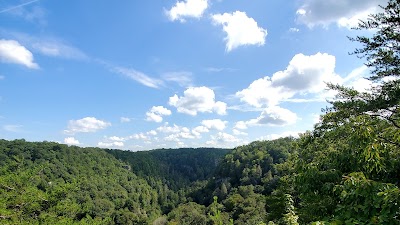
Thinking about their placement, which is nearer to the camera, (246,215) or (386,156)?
(386,156)

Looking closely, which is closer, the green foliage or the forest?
the forest

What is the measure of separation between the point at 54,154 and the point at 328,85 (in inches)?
4175

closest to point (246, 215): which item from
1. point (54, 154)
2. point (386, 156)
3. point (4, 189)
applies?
point (4, 189)

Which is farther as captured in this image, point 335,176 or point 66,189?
point 66,189

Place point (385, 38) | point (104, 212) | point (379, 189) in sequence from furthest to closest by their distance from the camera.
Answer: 1. point (104, 212)
2. point (385, 38)
3. point (379, 189)

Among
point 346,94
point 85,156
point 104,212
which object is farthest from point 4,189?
point 85,156

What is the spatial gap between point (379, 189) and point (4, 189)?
1655 centimetres

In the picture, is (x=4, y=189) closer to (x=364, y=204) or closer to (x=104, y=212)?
(x=364, y=204)

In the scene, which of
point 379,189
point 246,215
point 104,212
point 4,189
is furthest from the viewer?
point 104,212

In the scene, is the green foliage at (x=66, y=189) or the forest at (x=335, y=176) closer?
the forest at (x=335, y=176)

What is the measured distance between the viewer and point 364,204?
10.6ft

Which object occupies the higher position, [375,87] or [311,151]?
[375,87]

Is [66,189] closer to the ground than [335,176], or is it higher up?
closer to the ground

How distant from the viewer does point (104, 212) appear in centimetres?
8019
